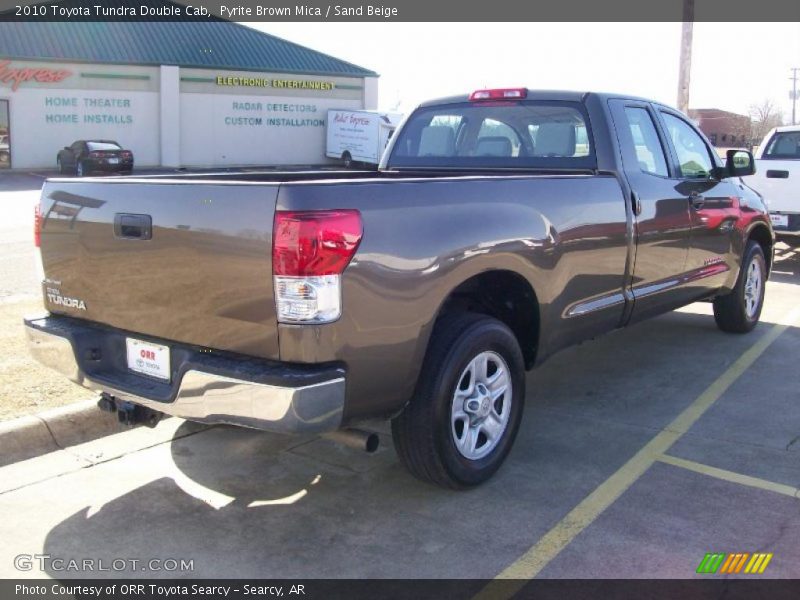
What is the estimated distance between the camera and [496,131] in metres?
5.85

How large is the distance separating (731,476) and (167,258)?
120 inches

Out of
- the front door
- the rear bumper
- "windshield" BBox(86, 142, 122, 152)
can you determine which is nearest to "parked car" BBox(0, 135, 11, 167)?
"windshield" BBox(86, 142, 122, 152)

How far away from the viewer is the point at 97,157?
2934cm

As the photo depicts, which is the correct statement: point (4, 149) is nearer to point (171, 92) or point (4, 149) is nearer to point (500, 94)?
point (171, 92)

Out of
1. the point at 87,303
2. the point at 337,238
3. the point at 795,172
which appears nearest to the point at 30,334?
the point at 87,303

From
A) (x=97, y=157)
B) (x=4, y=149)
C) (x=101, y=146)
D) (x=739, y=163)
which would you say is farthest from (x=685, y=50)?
(x=4, y=149)

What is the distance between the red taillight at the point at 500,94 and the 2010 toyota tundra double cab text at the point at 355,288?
0.97ft

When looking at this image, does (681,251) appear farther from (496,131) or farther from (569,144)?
(496,131)

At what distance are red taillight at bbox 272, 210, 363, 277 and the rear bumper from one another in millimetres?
395

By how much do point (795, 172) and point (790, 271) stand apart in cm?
133

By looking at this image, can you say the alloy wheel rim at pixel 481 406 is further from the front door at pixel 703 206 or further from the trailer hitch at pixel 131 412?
the front door at pixel 703 206

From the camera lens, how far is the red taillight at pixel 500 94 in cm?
571

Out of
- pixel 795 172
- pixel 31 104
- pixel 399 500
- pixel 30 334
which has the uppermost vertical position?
pixel 31 104

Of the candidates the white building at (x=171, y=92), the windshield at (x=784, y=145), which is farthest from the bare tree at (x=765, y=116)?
the windshield at (x=784, y=145)
